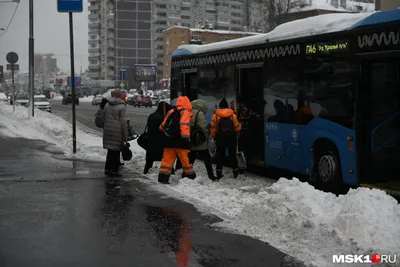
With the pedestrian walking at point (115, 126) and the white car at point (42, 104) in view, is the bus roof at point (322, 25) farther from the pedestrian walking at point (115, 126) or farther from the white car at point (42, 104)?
the white car at point (42, 104)

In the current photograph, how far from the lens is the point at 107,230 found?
6883mm

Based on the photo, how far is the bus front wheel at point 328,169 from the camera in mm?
9234

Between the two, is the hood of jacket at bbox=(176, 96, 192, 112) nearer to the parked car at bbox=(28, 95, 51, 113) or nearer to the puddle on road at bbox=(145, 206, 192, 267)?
the puddle on road at bbox=(145, 206, 192, 267)

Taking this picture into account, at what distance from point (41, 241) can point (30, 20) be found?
21872 millimetres

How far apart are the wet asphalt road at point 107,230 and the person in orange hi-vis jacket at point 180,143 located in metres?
0.63

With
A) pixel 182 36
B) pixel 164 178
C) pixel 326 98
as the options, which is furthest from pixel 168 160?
pixel 182 36

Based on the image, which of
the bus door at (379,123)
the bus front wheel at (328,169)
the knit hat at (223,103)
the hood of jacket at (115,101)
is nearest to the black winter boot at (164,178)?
the hood of jacket at (115,101)

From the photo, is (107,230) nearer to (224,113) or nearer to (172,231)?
(172,231)

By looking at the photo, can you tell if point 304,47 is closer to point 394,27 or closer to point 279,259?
point 394,27

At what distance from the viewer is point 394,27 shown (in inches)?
314

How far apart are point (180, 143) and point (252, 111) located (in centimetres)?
253

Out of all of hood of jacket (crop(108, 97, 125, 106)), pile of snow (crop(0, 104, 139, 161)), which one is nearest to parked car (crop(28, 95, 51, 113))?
pile of snow (crop(0, 104, 139, 161))

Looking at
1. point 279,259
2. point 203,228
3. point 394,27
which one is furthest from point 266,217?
point 394,27

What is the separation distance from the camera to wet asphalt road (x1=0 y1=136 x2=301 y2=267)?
5.69m
